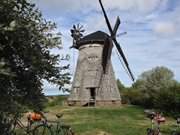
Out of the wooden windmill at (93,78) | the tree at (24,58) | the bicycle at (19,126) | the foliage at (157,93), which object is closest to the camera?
the tree at (24,58)

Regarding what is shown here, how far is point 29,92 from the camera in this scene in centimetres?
610

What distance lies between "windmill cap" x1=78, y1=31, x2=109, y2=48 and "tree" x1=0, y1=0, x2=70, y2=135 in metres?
44.3

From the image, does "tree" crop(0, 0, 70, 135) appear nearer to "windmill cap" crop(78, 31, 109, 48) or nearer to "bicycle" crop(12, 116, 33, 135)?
"bicycle" crop(12, 116, 33, 135)

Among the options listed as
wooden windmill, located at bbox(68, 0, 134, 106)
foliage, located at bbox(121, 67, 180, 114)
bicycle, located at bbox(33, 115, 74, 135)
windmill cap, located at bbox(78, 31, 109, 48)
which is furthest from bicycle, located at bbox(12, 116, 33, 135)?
windmill cap, located at bbox(78, 31, 109, 48)

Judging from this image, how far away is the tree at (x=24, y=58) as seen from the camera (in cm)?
539

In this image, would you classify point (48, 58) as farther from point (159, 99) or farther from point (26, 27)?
point (159, 99)

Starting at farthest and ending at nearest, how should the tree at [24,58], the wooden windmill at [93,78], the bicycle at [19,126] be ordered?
1. the wooden windmill at [93,78]
2. the bicycle at [19,126]
3. the tree at [24,58]

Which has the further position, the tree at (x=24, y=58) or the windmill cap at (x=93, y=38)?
the windmill cap at (x=93, y=38)

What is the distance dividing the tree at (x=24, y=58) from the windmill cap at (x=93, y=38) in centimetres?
4435

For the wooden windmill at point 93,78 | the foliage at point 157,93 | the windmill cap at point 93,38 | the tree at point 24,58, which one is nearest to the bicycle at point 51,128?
the tree at point 24,58

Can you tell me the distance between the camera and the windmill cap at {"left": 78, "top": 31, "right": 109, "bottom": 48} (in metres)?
51.2

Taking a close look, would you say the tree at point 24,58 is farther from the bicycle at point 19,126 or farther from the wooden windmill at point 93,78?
the wooden windmill at point 93,78

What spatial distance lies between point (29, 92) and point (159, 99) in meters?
36.1

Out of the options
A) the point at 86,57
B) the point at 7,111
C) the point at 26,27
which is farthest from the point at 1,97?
the point at 86,57
